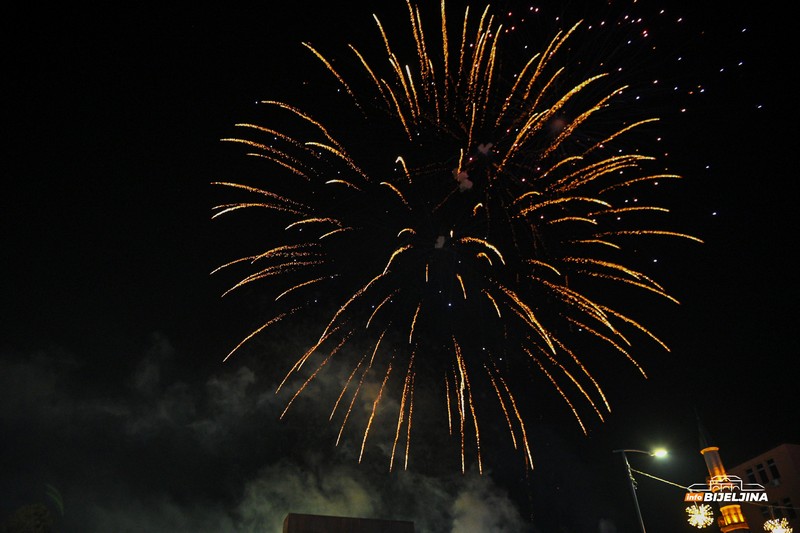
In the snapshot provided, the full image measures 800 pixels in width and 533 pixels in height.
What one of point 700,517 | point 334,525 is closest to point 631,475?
point 334,525

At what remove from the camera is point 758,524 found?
57156mm

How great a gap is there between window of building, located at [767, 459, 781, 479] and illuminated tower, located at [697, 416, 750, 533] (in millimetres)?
4670

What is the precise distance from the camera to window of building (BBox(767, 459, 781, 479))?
55.7 metres

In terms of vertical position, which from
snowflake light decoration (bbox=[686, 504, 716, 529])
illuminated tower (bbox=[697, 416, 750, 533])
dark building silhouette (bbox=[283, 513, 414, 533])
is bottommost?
dark building silhouette (bbox=[283, 513, 414, 533])

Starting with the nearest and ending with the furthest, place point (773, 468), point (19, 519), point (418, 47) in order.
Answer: point (418, 47) < point (19, 519) < point (773, 468)

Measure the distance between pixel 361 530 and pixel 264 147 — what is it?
21.6m

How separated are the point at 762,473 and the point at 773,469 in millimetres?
1755

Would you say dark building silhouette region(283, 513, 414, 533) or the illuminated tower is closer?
dark building silhouette region(283, 513, 414, 533)

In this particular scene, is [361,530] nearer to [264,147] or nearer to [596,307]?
[596,307]

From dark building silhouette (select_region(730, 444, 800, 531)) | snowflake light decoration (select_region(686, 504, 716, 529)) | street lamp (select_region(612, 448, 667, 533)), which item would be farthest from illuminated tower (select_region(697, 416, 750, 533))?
street lamp (select_region(612, 448, 667, 533))

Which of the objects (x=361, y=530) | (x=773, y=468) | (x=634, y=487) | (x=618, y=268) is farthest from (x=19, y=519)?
(x=773, y=468)

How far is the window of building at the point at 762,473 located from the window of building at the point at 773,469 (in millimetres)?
801

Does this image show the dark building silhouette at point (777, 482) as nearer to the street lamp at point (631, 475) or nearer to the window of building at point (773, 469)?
the window of building at point (773, 469)

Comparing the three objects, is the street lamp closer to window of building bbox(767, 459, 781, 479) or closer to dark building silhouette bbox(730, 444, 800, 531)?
dark building silhouette bbox(730, 444, 800, 531)
